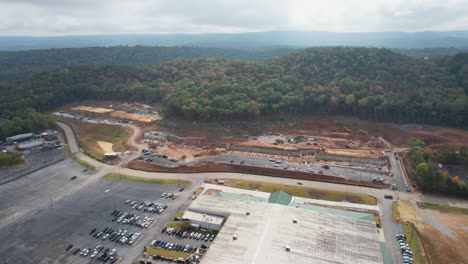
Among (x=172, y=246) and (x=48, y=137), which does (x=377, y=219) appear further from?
(x=48, y=137)

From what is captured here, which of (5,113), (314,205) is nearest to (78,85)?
(5,113)

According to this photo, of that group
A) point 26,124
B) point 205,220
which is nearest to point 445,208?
point 205,220

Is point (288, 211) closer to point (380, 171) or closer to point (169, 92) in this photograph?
point (380, 171)

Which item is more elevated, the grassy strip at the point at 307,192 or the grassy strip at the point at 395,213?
the grassy strip at the point at 307,192

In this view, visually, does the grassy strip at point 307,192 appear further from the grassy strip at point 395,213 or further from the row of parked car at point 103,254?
the row of parked car at point 103,254

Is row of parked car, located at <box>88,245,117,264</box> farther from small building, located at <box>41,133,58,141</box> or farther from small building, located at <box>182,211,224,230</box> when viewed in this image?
small building, located at <box>41,133,58,141</box>

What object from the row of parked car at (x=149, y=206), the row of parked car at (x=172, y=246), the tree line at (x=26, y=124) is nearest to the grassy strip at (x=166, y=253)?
the row of parked car at (x=172, y=246)

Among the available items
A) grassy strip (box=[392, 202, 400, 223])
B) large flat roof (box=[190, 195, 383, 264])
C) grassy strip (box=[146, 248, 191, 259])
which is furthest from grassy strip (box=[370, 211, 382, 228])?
grassy strip (box=[146, 248, 191, 259])
